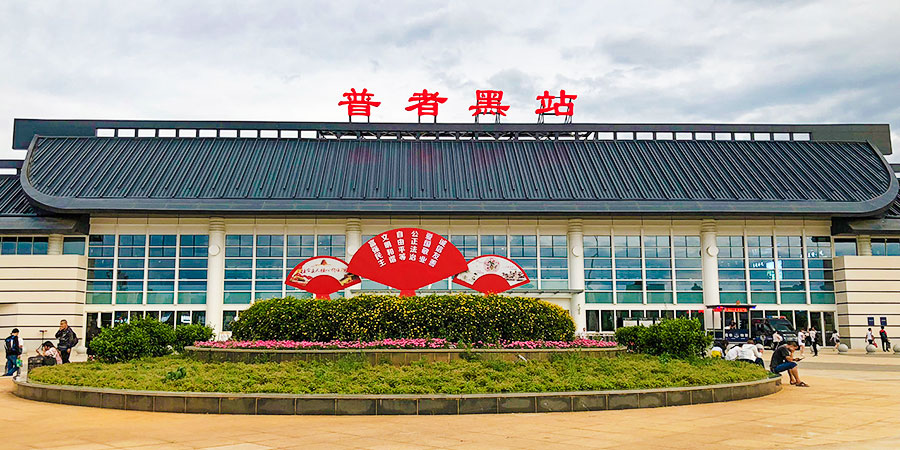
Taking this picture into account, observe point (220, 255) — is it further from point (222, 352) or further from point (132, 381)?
point (132, 381)

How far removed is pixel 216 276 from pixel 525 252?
1357cm

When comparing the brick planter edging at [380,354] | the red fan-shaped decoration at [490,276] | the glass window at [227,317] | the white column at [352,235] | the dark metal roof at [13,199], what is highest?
the dark metal roof at [13,199]

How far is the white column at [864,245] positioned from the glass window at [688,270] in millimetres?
7277

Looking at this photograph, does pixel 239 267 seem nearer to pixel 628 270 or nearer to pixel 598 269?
pixel 598 269

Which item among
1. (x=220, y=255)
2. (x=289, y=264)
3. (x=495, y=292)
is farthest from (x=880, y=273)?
(x=220, y=255)

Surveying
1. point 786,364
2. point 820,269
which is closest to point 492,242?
point 820,269

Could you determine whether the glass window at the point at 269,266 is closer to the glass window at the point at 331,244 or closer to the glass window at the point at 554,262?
the glass window at the point at 331,244

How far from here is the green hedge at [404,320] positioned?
1655cm

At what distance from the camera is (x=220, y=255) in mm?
32562

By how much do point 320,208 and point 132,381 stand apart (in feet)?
64.4

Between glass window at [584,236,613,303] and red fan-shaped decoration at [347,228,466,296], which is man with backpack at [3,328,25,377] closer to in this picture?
red fan-shaped decoration at [347,228,466,296]

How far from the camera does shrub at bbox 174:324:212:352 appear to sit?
18141mm

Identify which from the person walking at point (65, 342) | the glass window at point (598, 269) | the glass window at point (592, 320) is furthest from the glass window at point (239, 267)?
the person walking at point (65, 342)

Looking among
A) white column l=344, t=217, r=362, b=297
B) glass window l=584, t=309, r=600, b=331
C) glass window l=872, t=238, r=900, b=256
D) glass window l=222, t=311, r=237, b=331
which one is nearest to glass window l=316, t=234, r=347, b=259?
white column l=344, t=217, r=362, b=297
